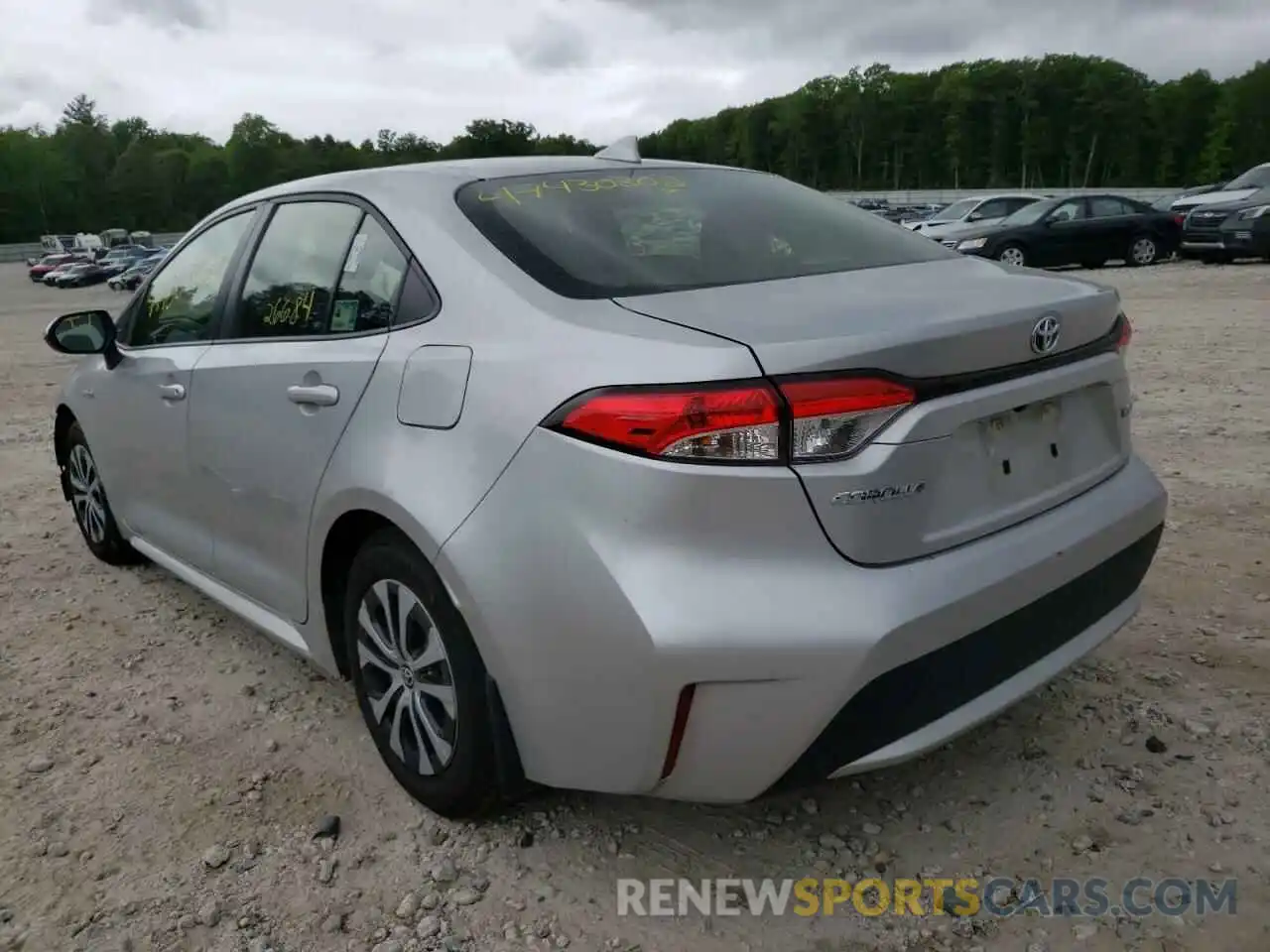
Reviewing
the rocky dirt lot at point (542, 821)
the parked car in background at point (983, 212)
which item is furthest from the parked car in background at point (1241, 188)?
the rocky dirt lot at point (542, 821)

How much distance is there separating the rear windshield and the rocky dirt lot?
131 cm

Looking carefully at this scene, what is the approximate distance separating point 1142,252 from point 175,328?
62.0ft

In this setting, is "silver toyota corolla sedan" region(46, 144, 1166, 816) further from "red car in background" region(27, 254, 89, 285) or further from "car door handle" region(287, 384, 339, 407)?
"red car in background" region(27, 254, 89, 285)

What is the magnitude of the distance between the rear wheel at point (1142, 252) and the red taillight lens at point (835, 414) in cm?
1908

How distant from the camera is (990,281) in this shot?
2457 millimetres

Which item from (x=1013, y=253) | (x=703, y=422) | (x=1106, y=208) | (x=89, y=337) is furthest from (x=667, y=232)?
(x=1106, y=208)

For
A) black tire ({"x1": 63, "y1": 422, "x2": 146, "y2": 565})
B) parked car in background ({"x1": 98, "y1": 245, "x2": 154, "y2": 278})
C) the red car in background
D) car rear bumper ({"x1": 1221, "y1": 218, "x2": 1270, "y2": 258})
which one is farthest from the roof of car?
the red car in background

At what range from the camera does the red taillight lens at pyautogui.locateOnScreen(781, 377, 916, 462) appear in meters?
1.92

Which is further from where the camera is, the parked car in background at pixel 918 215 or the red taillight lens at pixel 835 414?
the parked car in background at pixel 918 215

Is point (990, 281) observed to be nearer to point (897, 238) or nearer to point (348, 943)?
point (897, 238)

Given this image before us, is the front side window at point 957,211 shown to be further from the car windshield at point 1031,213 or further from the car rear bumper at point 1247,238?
the car rear bumper at point 1247,238

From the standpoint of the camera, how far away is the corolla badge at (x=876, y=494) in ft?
6.39

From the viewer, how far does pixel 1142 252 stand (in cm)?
1880

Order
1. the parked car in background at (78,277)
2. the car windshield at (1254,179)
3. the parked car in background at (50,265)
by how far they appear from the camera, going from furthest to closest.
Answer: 1. the parked car in background at (50,265)
2. the parked car in background at (78,277)
3. the car windshield at (1254,179)
